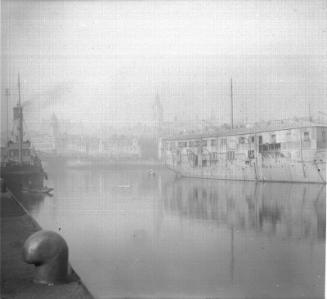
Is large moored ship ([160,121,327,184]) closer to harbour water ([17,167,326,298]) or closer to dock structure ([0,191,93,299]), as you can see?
harbour water ([17,167,326,298])

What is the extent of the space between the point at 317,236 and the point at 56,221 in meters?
9.98

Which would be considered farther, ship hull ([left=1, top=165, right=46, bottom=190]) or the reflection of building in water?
ship hull ([left=1, top=165, right=46, bottom=190])

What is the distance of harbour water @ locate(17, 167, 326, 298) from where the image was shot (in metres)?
6.70

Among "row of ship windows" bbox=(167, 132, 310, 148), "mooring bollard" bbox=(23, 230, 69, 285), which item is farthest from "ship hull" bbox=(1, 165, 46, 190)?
"mooring bollard" bbox=(23, 230, 69, 285)

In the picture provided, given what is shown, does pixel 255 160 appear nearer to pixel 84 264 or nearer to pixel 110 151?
pixel 84 264

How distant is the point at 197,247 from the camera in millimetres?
9555

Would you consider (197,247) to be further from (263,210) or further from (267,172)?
(267,172)

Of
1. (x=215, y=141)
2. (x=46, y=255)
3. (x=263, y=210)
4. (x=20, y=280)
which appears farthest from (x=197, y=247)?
(x=215, y=141)

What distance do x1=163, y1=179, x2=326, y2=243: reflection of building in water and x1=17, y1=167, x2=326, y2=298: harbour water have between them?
0.13 ft

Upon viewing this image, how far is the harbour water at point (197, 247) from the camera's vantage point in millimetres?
6703

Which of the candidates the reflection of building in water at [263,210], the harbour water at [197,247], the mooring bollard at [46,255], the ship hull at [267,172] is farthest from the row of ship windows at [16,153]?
the mooring bollard at [46,255]

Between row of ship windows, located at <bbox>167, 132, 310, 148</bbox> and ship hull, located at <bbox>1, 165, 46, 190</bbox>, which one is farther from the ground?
row of ship windows, located at <bbox>167, 132, 310, 148</bbox>

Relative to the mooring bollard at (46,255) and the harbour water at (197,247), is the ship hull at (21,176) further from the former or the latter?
the mooring bollard at (46,255)

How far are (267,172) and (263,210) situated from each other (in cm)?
1577
